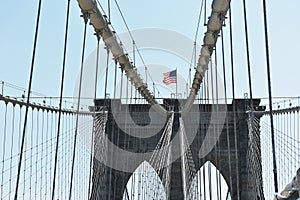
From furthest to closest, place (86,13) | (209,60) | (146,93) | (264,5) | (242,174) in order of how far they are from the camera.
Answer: (242,174), (146,93), (209,60), (86,13), (264,5)

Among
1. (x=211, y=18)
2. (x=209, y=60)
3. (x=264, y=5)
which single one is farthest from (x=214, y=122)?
(x=264, y=5)

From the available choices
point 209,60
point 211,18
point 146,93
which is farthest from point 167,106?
point 211,18

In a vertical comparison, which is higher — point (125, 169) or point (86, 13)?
point (86, 13)

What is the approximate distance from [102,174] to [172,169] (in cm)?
244

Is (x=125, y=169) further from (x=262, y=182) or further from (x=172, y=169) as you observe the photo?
(x=262, y=182)

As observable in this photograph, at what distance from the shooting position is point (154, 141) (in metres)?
20.1

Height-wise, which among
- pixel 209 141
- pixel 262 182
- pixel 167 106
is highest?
pixel 167 106

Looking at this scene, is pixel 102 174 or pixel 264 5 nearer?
pixel 264 5

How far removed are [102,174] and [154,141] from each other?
2.19 m

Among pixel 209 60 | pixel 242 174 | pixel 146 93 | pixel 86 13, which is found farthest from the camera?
pixel 242 174

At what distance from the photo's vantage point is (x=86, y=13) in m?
8.85

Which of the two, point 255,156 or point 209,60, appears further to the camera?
point 255,156

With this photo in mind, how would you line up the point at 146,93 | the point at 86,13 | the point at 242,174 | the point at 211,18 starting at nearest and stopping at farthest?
the point at 86,13, the point at 211,18, the point at 146,93, the point at 242,174

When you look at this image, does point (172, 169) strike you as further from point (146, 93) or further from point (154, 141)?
point (146, 93)
